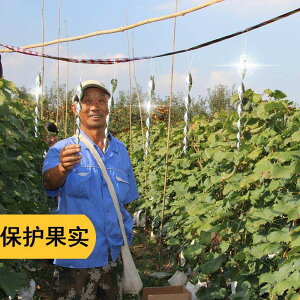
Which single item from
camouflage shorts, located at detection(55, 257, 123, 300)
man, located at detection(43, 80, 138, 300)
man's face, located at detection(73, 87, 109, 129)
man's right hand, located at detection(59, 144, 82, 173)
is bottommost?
camouflage shorts, located at detection(55, 257, 123, 300)

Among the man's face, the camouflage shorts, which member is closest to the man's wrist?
the man's face

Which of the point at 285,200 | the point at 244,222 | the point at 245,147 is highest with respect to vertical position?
the point at 245,147

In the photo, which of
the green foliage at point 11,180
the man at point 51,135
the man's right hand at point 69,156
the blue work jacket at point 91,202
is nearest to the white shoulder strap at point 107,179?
the blue work jacket at point 91,202

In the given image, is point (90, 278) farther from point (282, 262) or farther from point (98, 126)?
point (282, 262)

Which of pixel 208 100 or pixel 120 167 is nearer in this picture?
pixel 120 167

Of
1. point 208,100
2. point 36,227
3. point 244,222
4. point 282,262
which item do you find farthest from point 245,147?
point 208,100

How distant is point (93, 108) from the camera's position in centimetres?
272

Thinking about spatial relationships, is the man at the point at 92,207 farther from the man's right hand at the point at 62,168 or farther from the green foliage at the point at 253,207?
the green foliage at the point at 253,207

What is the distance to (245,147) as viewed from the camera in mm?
3510

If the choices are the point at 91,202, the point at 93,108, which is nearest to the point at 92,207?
the point at 91,202

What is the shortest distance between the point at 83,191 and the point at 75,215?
149mm

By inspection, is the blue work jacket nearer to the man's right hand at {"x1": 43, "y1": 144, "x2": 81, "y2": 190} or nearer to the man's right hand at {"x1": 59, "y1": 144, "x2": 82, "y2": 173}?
the man's right hand at {"x1": 43, "y1": 144, "x2": 81, "y2": 190}

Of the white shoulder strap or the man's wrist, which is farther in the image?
the white shoulder strap

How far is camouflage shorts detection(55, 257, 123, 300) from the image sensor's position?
104 inches
